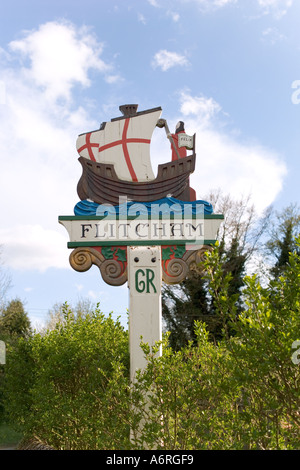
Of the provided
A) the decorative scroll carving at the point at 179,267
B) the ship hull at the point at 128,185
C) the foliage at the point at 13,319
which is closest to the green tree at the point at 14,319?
the foliage at the point at 13,319

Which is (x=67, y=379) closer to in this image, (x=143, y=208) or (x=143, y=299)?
(x=143, y=299)

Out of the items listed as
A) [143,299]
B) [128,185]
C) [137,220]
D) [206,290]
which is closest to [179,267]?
[143,299]

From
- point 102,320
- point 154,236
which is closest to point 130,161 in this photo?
→ point 154,236

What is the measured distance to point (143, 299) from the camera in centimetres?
570

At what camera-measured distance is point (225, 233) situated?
22375mm

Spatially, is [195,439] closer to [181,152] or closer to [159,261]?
[159,261]

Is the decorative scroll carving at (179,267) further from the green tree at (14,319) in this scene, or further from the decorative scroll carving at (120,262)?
the green tree at (14,319)

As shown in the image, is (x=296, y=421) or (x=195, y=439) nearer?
(x=296, y=421)

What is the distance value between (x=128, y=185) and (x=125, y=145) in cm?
63

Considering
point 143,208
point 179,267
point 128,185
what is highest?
point 128,185

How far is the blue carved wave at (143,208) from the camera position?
6.38m

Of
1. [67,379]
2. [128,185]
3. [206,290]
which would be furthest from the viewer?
[206,290]

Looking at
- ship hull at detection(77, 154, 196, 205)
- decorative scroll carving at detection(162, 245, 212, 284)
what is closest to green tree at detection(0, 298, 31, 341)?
ship hull at detection(77, 154, 196, 205)
